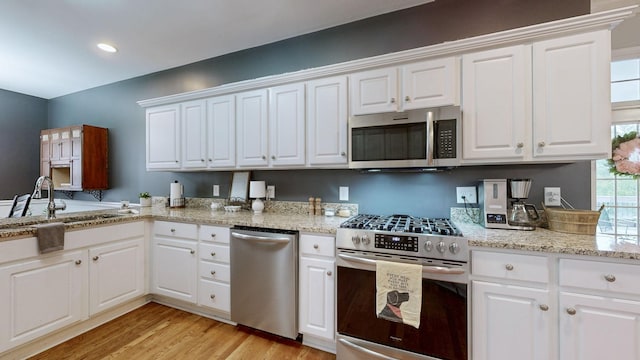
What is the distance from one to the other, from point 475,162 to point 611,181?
130 centimetres

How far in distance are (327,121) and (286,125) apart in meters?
0.41

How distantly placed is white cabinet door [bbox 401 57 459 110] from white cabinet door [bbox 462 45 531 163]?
A: 0.08 meters

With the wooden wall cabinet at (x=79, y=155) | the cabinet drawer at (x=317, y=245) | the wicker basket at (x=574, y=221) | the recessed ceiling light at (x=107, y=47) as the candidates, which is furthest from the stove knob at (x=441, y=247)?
the wooden wall cabinet at (x=79, y=155)

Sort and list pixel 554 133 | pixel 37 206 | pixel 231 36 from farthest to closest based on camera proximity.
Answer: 1. pixel 37 206
2. pixel 231 36
3. pixel 554 133

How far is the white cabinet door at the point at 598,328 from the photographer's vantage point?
1.22 m

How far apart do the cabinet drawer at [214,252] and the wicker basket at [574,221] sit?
2431 mm

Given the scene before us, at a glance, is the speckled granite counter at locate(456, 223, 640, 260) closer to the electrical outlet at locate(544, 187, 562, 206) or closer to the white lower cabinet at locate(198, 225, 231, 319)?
the electrical outlet at locate(544, 187, 562, 206)

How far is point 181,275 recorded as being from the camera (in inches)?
93.0

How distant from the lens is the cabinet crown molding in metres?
1.49

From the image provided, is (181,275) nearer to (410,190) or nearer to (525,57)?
(410,190)

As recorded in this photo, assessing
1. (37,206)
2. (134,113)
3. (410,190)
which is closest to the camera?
(410,190)

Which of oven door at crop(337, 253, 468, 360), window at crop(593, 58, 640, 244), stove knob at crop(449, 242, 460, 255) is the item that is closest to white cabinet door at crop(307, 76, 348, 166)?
oven door at crop(337, 253, 468, 360)

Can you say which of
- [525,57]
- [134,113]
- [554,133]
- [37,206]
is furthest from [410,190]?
[37,206]

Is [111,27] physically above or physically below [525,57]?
above
